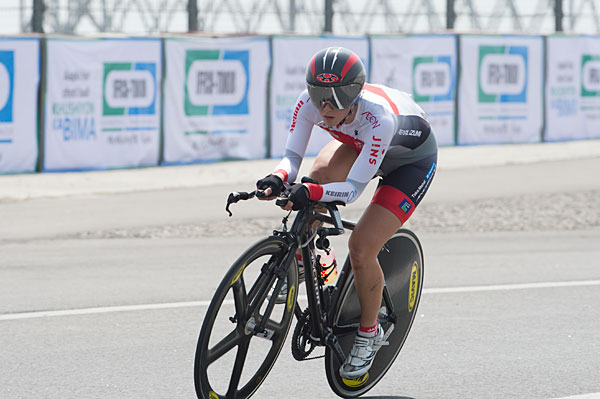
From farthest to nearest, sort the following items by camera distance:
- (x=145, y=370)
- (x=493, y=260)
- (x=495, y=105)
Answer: (x=495, y=105), (x=493, y=260), (x=145, y=370)

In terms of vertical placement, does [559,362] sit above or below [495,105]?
below

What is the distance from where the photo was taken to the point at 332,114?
499 cm

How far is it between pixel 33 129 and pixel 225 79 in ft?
11.6

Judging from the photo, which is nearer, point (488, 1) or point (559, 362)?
point (559, 362)

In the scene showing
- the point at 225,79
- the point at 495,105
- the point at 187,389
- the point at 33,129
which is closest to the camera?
the point at 187,389

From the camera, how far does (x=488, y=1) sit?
69.2ft

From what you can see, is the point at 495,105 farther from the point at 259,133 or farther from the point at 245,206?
the point at 245,206

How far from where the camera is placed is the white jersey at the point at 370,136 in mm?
4965

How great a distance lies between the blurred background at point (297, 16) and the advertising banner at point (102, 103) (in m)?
0.78

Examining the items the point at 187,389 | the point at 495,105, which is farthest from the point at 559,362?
the point at 495,105

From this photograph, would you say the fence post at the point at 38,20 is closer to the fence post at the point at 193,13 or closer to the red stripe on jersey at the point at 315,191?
the fence post at the point at 193,13

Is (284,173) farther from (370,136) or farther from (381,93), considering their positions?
(381,93)

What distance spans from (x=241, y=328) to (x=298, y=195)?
0.71m

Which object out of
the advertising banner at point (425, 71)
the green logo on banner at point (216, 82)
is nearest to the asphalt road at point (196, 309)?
the green logo on banner at point (216, 82)
